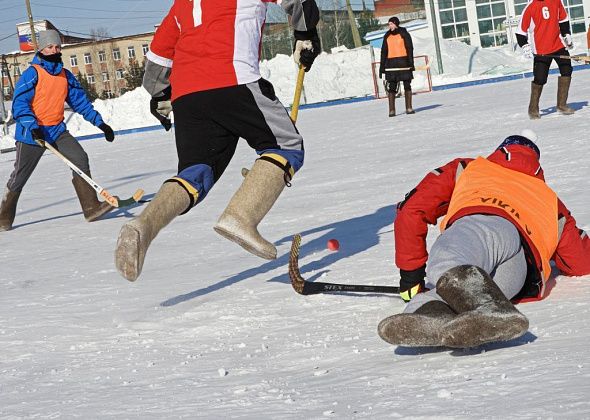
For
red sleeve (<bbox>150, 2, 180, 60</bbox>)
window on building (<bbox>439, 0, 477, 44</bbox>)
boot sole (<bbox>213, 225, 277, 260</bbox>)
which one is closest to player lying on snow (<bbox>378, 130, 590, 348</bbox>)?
boot sole (<bbox>213, 225, 277, 260</bbox>)

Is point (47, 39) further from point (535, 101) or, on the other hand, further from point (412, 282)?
point (535, 101)

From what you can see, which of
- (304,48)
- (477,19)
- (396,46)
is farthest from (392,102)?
(477,19)

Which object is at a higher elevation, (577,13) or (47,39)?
(47,39)

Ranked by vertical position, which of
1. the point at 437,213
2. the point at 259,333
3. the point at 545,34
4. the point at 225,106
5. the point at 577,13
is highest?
the point at 225,106

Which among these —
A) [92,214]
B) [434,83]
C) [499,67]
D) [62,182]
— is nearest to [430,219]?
[92,214]

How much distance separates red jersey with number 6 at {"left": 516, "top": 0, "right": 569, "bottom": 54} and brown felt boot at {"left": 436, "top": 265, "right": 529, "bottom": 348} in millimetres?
9512

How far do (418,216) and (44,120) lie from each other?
210 inches

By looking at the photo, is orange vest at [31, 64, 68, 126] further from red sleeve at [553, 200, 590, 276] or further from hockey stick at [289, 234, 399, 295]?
red sleeve at [553, 200, 590, 276]

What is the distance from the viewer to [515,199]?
3.33 metres

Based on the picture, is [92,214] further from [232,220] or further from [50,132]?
[232,220]

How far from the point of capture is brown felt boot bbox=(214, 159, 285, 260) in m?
3.86

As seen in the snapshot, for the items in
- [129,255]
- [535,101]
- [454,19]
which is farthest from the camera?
[454,19]

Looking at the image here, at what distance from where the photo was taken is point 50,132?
8227mm

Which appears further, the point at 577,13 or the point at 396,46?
the point at 577,13
